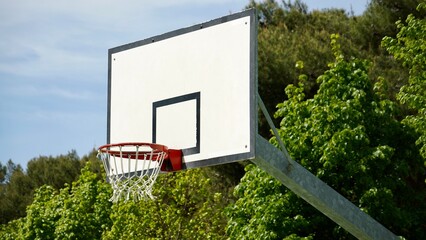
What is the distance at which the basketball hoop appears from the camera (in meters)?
11.3

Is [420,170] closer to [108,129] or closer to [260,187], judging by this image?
[260,187]

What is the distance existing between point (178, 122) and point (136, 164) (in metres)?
0.64

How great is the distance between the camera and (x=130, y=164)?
1167 centimetres

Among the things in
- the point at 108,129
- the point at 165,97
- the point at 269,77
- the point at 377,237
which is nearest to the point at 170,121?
the point at 165,97

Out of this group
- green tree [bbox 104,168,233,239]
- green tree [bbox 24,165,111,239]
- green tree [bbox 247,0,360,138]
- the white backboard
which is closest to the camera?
the white backboard

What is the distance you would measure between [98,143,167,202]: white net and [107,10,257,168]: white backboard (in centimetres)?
19

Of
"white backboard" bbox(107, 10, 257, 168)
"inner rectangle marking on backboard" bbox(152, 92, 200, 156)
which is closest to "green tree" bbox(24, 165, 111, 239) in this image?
"white backboard" bbox(107, 10, 257, 168)

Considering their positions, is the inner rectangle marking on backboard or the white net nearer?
the inner rectangle marking on backboard

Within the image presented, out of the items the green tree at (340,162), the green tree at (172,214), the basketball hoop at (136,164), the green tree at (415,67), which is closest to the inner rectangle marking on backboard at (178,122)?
the basketball hoop at (136,164)

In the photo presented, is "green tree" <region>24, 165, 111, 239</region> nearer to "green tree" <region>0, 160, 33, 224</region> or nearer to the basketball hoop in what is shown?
the basketball hoop

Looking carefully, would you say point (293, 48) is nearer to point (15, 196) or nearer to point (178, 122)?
point (178, 122)

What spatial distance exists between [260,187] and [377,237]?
15.5ft

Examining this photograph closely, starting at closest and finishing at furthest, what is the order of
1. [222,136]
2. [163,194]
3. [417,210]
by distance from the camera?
[222,136], [417,210], [163,194]

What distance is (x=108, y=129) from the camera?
12359mm
